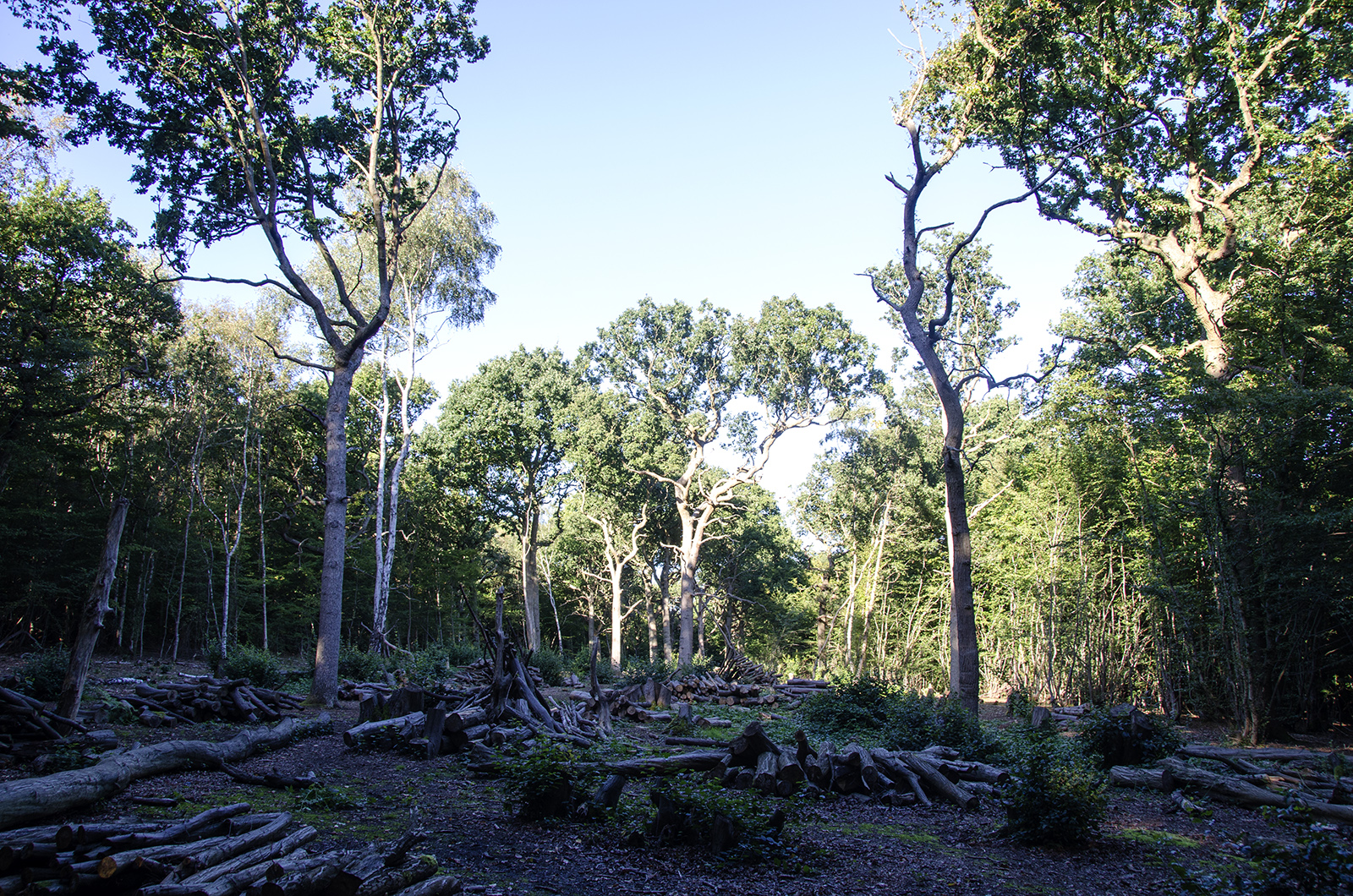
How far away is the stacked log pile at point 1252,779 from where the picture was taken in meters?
5.65

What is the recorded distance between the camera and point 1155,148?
1314cm

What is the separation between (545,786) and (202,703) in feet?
23.3

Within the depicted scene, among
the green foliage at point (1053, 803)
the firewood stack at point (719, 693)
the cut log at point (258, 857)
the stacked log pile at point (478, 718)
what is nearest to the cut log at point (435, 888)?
the cut log at point (258, 857)

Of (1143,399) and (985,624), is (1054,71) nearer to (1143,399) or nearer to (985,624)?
(1143,399)

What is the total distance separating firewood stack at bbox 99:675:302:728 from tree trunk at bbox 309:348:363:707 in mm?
901

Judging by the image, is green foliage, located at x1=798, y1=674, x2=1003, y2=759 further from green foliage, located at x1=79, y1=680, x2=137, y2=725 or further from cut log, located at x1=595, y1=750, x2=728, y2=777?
green foliage, located at x1=79, y1=680, x2=137, y2=725

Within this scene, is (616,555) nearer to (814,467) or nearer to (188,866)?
(814,467)

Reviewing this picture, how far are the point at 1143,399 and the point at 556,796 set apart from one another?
455 inches

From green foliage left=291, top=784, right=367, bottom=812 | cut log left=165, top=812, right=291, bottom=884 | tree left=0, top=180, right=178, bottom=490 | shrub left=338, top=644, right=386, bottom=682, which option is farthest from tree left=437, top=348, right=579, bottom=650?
cut log left=165, top=812, right=291, bottom=884

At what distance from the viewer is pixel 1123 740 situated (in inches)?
307

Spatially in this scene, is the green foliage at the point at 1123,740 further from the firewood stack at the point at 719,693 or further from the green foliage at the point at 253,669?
the green foliage at the point at 253,669

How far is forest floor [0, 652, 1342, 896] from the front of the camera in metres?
4.14

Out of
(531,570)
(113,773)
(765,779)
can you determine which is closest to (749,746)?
(765,779)

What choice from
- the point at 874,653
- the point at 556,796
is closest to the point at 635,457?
the point at 874,653
